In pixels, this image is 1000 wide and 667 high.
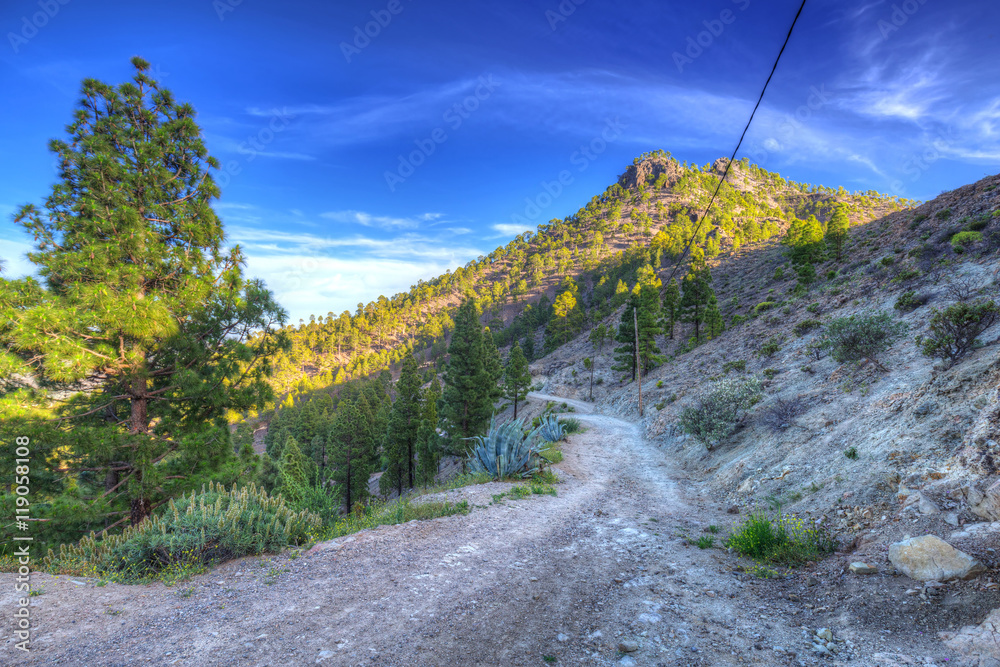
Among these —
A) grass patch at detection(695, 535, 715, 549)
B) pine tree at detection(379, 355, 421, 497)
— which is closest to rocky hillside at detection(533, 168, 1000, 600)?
grass patch at detection(695, 535, 715, 549)

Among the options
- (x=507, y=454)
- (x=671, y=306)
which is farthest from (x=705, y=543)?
(x=671, y=306)

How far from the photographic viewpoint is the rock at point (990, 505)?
387cm

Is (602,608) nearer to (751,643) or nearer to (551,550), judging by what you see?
(751,643)

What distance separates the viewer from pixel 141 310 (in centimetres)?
751

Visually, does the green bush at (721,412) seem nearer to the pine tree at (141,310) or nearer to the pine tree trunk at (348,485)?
the pine tree at (141,310)

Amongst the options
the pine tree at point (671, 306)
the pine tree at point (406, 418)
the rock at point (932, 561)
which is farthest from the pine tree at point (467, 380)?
the pine tree at point (671, 306)

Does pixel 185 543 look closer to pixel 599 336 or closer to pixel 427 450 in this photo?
pixel 427 450

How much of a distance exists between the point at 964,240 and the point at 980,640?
74.4ft

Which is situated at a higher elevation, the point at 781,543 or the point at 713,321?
the point at 713,321

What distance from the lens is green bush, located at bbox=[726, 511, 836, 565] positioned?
470 cm

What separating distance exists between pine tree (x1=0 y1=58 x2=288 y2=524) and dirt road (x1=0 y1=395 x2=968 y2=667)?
4.16 meters

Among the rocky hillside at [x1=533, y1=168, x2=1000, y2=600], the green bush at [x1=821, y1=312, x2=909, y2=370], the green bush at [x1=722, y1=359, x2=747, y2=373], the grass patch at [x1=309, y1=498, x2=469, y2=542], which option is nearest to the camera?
the rocky hillside at [x1=533, y1=168, x2=1000, y2=600]

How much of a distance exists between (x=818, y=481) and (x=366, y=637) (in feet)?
25.2

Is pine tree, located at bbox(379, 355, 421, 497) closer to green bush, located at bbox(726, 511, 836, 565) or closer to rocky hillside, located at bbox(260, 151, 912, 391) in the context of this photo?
green bush, located at bbox(726, 511, 836, 565)
